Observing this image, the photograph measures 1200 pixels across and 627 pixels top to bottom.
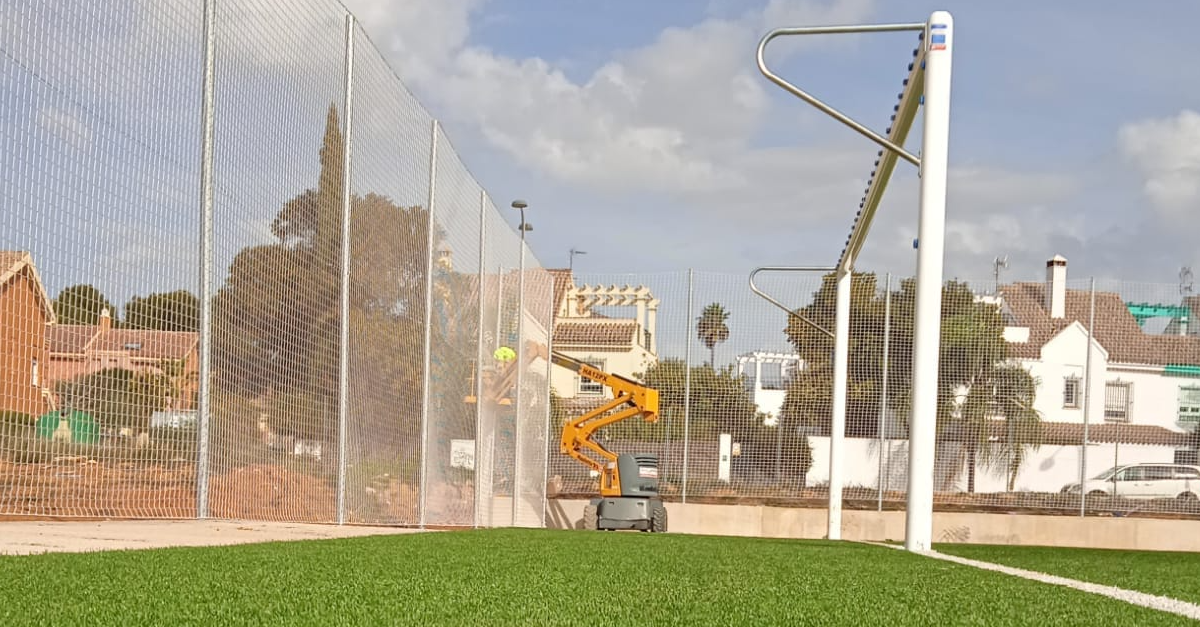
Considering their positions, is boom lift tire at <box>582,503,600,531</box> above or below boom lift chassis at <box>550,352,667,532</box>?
below

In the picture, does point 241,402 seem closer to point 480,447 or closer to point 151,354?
point 151,354

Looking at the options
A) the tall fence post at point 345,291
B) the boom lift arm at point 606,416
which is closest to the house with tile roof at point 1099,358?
the boom lift arm at point 606,416

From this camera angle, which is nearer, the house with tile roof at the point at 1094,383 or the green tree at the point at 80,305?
the green tree at the point at 80,305

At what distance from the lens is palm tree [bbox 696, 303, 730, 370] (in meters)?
17.7

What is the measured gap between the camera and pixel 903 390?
17.7m

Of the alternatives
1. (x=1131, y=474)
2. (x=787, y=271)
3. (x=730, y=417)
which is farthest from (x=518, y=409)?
(x=1131, y=474)

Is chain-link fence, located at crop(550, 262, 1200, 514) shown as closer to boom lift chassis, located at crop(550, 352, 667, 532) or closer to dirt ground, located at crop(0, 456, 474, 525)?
boom lift chassis, located at crop(550, 352, 667, 532)

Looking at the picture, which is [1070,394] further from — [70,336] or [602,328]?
[70,336]

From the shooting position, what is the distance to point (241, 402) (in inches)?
Answer: 265

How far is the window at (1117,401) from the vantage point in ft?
57.9

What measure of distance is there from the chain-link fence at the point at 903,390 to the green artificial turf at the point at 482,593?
1218 centimetres

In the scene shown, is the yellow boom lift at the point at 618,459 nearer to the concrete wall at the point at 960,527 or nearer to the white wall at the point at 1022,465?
the concrete wall at the point at 960,527

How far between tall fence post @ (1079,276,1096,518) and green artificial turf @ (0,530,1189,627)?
13058 mm

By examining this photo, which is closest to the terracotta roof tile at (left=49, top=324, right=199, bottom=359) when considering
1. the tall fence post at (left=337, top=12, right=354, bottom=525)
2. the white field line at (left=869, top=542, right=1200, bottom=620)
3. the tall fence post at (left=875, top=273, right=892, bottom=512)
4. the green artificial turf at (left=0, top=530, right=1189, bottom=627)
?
the green artificial turf at (left=0, top=530, right=1189, bottom=627)
